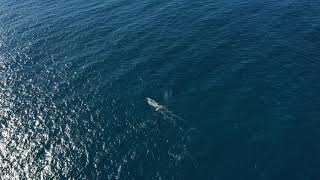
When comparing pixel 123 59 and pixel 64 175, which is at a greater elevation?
pixel 123 59

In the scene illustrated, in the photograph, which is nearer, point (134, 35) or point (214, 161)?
point (214, 161)

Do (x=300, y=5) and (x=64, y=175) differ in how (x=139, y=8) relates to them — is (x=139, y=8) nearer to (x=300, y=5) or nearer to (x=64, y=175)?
(x=300, y=5)

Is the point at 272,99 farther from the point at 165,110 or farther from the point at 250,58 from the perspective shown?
the point at 165,110

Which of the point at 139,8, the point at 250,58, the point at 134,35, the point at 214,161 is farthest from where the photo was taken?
the point at 139,8

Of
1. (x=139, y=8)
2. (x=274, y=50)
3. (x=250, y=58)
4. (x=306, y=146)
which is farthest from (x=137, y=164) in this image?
(x=139, y=8)

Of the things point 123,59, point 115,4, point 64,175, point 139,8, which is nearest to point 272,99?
point 123,59

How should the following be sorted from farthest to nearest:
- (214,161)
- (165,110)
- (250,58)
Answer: (250,58) → (165,110) → (214,161)

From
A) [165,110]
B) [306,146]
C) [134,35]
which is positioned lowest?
[306,146]
